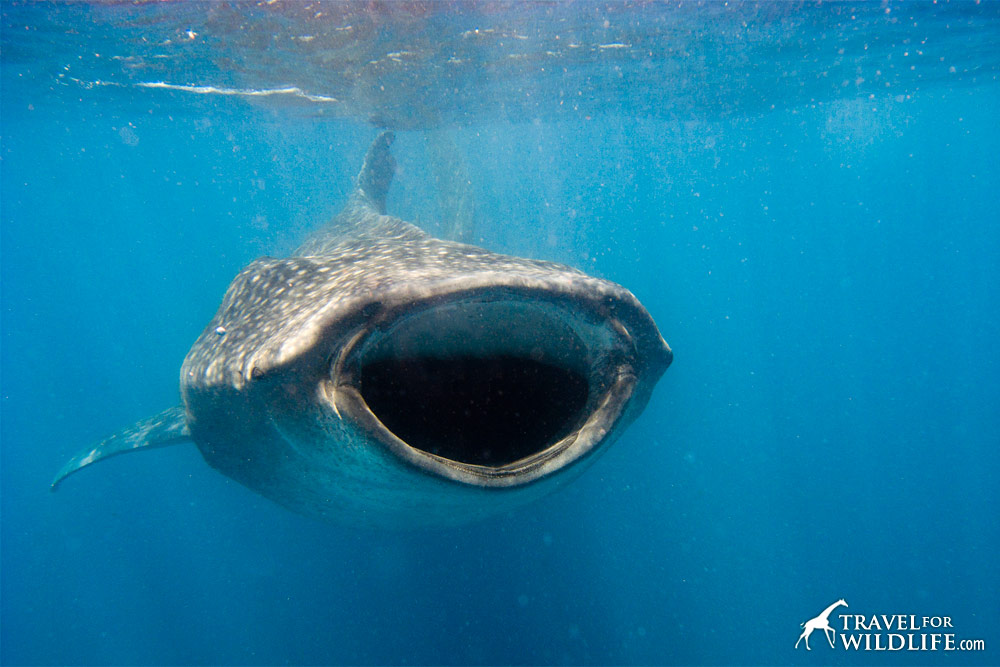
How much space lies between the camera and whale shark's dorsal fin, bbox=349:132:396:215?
327 inches

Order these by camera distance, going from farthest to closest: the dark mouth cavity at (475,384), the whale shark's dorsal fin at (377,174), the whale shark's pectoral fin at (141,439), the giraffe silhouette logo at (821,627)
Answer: the giraffe silhouette logo at (821,627), the whale shark's dorsal fin at (377,174), the whale shark's pectoral fin at (141,439), the dark mouth cavity at (475,384)

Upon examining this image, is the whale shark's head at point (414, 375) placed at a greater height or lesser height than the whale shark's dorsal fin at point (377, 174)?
lesser

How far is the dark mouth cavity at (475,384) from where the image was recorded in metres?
2.56

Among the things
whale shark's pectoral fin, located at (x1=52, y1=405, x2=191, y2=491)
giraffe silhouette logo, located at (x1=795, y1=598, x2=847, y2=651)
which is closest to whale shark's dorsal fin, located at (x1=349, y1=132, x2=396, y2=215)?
whale shark's pectoral fin, located at (x1=52, y1=405, x2=191, y2=491)

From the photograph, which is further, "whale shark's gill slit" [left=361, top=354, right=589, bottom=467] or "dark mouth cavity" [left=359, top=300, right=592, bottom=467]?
"whale shark's gill slit" [left=361, top=354, right=589, bottom=467]

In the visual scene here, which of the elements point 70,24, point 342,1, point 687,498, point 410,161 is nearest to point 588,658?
point 687,498

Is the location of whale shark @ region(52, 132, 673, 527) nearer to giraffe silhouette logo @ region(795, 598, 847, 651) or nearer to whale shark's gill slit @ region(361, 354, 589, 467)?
whale shark's gill slit @ region(361, 354, 589, 467)

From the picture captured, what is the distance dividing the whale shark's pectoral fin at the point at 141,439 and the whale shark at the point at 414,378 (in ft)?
5.06

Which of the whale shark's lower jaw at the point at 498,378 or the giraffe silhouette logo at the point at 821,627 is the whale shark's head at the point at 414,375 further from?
the giraffe silhouette logo at the point at 821,627

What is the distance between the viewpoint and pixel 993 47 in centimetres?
1464

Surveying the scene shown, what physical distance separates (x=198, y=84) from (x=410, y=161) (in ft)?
57.7

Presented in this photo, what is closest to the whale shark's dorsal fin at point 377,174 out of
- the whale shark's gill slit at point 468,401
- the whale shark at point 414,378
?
the whale shark at point 414,378

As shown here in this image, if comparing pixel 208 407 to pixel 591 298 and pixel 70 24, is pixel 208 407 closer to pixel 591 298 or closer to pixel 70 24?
pixel 591 298

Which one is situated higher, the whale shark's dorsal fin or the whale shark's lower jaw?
the whale shark's dorsal fin
